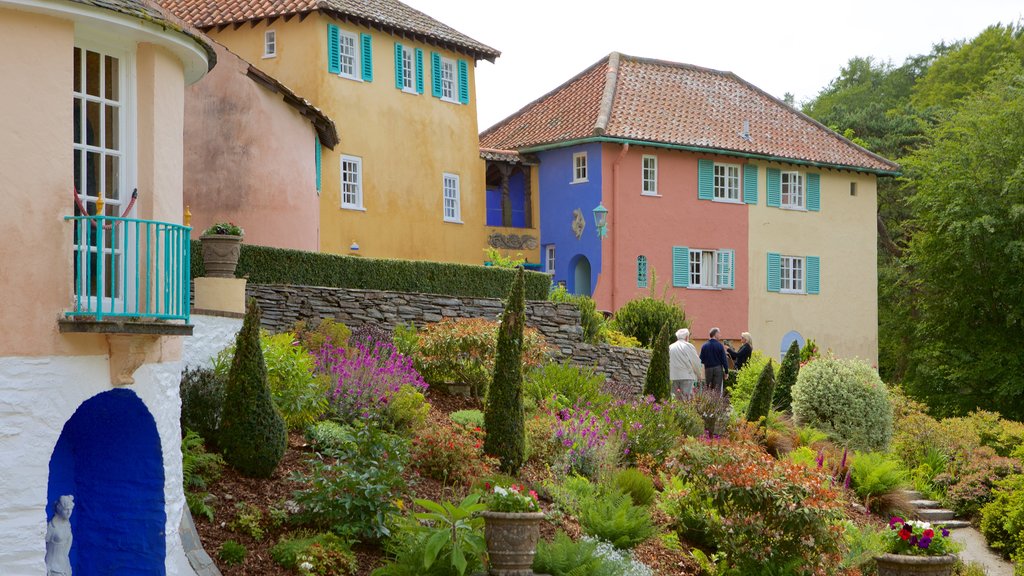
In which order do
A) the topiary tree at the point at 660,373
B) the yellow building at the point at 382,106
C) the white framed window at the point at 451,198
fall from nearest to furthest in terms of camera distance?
the topiary tree at the point at 660,373 → the yellow building at the point at 382,106 → the white framed window at the point at 451,198

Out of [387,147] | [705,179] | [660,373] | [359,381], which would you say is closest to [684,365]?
[660,373]

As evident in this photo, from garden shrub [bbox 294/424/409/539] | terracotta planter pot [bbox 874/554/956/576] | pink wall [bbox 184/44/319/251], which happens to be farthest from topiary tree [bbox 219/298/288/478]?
pink wall [bbox 184/44/319/251]

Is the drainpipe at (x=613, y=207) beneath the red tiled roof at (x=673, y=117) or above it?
beneath

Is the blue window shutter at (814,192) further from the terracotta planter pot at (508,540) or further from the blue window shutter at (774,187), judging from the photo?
the terracotta planter pot at (508,540)

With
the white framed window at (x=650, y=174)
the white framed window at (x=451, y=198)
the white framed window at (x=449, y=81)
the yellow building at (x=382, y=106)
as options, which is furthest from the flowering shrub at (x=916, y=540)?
the white framed window at (x=650, y=174)

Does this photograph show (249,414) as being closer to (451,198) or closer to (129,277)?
(129,277)

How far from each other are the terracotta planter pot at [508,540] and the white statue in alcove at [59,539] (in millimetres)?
3691

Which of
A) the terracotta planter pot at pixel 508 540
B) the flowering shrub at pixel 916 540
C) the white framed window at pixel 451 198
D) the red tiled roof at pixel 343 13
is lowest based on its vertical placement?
the flowering shrub at pixel 916 540

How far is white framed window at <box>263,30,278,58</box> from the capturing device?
30219mm

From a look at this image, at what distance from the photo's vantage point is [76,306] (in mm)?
10328

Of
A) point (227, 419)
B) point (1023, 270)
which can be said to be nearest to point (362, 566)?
point (227, 419)

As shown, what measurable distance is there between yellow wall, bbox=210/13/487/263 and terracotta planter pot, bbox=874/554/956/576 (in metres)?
18.1

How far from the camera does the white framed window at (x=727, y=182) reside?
3697 cm

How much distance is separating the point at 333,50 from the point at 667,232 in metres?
11.1
